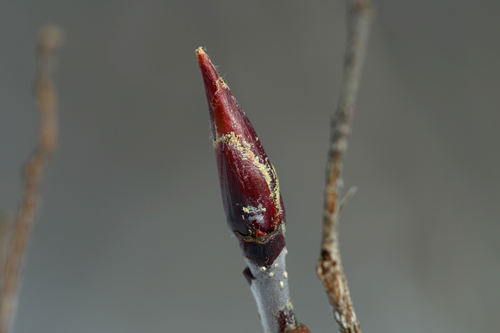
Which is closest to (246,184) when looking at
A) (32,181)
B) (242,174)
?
(242,174)

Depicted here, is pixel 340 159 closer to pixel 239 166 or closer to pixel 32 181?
pixel 239 166

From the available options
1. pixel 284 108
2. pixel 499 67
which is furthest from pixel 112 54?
pixel 499 67

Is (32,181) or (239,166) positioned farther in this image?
(32,181)

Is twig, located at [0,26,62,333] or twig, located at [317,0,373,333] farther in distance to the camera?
twig, located at [0,26,62,333]

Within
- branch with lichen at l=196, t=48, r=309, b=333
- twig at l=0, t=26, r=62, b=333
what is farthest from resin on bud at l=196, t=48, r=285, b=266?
twig at l=0, t=26, r=62, b=333

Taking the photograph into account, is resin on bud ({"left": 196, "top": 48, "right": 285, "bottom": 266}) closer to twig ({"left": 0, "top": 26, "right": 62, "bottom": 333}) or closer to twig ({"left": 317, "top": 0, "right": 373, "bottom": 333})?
twig ({"left": 317, "top": 0, "right": 373, "bottom": 333})

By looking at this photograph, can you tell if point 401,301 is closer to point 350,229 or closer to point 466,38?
point 350,229
